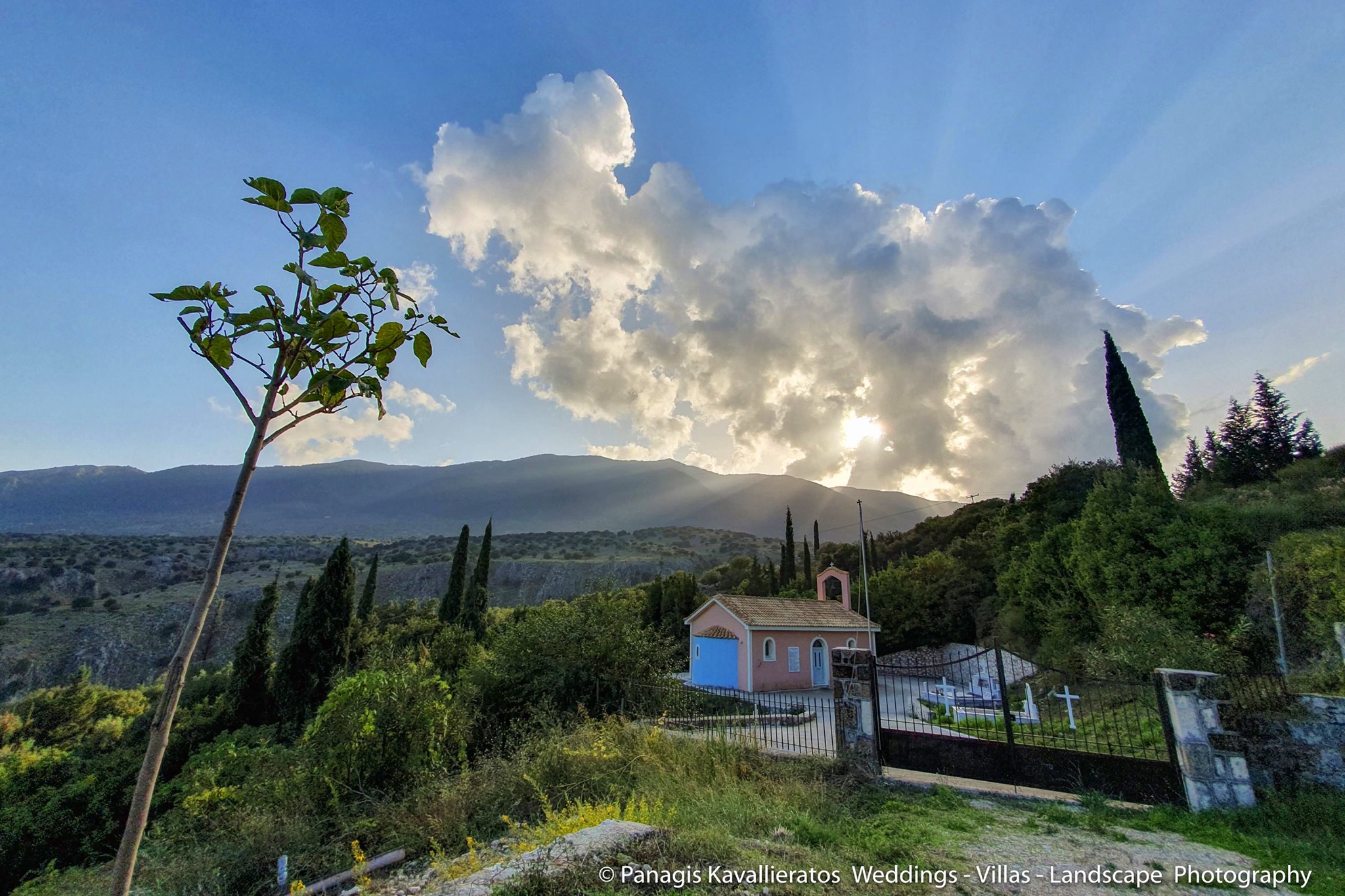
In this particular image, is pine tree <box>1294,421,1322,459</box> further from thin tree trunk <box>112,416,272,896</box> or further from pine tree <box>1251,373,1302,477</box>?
thin tree trunk <box>112,416,272,896</box>

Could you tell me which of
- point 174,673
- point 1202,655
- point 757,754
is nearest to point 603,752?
point 757,754

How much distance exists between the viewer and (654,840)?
14.0ft

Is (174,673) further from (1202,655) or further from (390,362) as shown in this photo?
(1202,655)

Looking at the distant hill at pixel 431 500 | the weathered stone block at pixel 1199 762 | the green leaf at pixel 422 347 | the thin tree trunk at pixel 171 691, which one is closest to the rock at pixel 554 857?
the thin tree trunk at pixel 171 691

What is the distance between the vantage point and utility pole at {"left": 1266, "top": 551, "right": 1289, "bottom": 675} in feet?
41.0

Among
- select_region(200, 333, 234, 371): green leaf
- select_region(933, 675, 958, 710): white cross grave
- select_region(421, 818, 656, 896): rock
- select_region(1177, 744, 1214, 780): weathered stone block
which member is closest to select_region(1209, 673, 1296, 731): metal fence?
select_region(1177, 744, 1214, 780): weathered stone block

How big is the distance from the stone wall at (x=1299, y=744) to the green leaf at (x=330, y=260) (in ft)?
35.0

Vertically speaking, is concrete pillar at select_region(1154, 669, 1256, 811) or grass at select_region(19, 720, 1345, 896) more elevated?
concrete pillar at select_region(1154, 669, 1256, 811)

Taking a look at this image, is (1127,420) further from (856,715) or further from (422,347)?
(422,347)

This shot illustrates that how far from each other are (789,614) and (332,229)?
83.3ft

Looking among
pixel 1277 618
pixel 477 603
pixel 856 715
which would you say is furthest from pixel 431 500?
pixel 1277 618

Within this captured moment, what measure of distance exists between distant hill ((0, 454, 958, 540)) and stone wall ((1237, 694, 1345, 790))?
69994mm

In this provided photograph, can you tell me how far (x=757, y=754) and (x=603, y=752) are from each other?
8.53 ft

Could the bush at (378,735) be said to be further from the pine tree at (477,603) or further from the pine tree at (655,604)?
the pine tree at (655,604)
